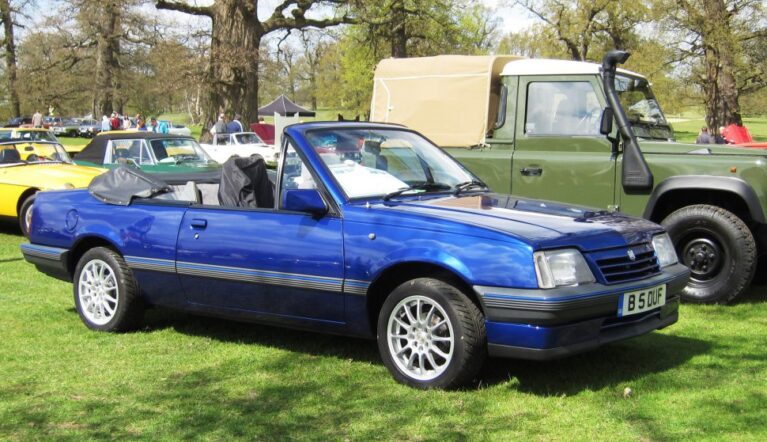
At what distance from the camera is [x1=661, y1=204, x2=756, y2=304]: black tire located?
706 cm

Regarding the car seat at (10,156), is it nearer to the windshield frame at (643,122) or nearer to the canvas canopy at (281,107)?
the windshield frame at (643,122)

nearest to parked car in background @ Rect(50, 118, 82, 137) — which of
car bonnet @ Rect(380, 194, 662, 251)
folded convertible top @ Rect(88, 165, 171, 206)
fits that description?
folded convertible top @ Rect(88, 165, 171, 206)

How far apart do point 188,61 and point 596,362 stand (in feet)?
78.4

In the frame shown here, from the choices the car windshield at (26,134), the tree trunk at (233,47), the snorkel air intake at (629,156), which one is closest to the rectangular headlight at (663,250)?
the snorkel air intake at (629,156)

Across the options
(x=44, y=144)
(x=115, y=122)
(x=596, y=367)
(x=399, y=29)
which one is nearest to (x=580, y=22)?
(x=399, y=29)

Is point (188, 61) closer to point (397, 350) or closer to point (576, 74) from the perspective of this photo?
point (576, 74)

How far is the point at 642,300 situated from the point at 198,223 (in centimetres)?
296

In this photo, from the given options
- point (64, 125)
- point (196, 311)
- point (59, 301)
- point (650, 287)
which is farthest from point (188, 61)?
point (64, 125)

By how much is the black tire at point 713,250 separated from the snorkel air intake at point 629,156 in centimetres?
39

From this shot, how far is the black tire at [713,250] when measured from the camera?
7059 mm

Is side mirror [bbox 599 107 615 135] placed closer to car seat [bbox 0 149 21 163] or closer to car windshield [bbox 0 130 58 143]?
car seat [bbox 0 149 21 163]

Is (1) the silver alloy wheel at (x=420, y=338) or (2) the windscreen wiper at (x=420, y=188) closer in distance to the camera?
(1) the silver alloy wheel at (x=420, y=338)

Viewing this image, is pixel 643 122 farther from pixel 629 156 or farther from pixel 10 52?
pixel 10 52

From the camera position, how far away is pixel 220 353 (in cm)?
580
